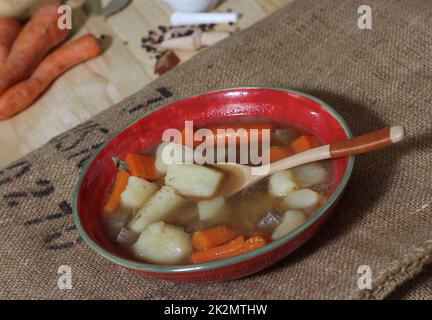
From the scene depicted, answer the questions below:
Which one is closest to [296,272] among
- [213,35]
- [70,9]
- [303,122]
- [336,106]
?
[303,122]

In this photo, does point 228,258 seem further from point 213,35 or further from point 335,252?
point 213,35

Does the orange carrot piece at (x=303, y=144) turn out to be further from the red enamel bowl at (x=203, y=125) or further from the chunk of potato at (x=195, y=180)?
the chunk of potato at (x=195, y=180)

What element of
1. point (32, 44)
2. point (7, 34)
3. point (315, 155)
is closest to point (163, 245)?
point (315, 155)

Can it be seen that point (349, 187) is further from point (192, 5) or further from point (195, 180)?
point (192, 5)

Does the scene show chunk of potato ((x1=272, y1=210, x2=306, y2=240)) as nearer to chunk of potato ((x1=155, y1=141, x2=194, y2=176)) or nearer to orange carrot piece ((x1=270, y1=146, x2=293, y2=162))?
orange carrot piece ((x1=270, y1=146, x2=293, y2=162))

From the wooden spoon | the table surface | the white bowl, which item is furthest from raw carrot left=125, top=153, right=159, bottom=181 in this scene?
the white bowl
